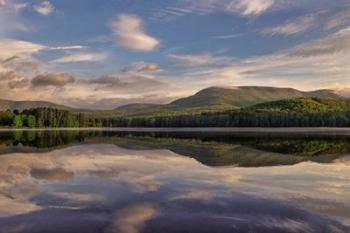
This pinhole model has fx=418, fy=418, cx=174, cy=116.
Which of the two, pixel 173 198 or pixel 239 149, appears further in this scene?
pixel 239 149

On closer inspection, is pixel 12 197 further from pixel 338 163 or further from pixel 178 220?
pixel 338 163

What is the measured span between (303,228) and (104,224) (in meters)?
6.13

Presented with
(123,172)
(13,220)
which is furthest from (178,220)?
(123,172)

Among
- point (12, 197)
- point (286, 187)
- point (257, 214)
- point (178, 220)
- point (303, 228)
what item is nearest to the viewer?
point (303, 228)

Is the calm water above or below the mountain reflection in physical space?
below

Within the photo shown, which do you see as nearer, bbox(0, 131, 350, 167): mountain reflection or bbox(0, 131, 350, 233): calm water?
bbox(0, 131, 350, 233): calm water

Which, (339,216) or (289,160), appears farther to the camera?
(289,160)

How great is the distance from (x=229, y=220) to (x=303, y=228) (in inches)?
92.3

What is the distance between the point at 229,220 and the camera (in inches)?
542

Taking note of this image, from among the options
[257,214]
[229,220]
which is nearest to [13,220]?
[229,220]

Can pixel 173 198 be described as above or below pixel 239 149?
below

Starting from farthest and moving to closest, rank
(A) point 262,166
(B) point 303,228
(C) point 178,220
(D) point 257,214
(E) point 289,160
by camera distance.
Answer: (E) point 289,160 → (A) point 262,166 → (D) point 257,214 → (C) point 178,220 → (B) point 303,228

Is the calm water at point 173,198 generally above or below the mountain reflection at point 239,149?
below

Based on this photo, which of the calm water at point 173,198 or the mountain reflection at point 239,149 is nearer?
the calm water at point 173,198
